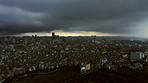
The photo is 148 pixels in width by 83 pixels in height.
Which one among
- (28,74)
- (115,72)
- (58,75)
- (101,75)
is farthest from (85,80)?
(28,74)

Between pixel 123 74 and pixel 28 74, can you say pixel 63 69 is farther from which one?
pixel 123 74

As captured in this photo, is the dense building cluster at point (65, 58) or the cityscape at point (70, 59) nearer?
the cityscape at point (70, 59)

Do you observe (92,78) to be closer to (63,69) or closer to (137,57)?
(63,69)

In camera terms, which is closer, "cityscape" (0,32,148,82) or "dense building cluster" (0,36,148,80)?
"cityscape" (0,32,148,82)

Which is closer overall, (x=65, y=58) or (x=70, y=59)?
(x=70, y=59)

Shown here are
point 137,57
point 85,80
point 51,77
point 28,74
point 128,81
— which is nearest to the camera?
point 128,81

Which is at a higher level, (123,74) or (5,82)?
(123,74)

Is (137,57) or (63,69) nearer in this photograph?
(63,69)

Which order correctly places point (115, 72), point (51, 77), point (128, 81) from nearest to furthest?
point (128, 81), point (115, 72), point (51, 77)

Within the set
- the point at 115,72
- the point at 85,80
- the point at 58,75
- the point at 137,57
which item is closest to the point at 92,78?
the point at 85,80
